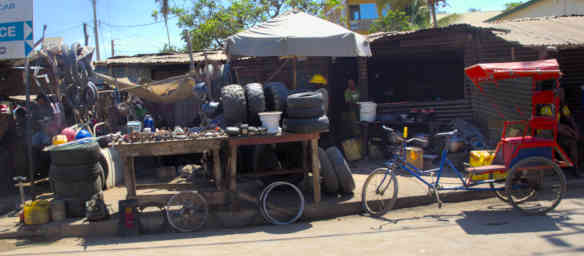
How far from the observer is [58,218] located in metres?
6.45

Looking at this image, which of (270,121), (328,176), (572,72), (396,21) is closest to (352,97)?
(328,176)

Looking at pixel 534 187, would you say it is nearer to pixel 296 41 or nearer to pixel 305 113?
pixel 305 113

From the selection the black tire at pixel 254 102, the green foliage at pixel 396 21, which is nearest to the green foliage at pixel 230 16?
the green foliage at pixel 396 21

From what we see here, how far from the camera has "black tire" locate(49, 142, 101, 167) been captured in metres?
6.56

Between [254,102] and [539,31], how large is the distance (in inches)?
288

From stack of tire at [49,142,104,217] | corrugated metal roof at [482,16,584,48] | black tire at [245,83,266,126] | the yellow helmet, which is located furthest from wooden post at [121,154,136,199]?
corrugated metal roof at [482,16,584,48]

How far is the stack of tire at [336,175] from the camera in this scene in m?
6.94

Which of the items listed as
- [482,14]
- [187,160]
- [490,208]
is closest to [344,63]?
[187,160]

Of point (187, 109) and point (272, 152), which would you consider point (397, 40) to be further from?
point (187, 109)

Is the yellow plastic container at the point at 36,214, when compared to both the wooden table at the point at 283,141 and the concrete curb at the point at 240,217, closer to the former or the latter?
the concrete curb at the point at 240,217

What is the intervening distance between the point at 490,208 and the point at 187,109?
9596 mm

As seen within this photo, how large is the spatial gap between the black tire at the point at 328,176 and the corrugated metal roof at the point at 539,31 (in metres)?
4.70

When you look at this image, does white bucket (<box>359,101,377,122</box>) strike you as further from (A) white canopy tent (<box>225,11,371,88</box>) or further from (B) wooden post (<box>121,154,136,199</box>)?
(B) wooden post (<box>121,154,136,199</box>)

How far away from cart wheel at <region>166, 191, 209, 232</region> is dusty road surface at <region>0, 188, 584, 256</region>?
22 cm
